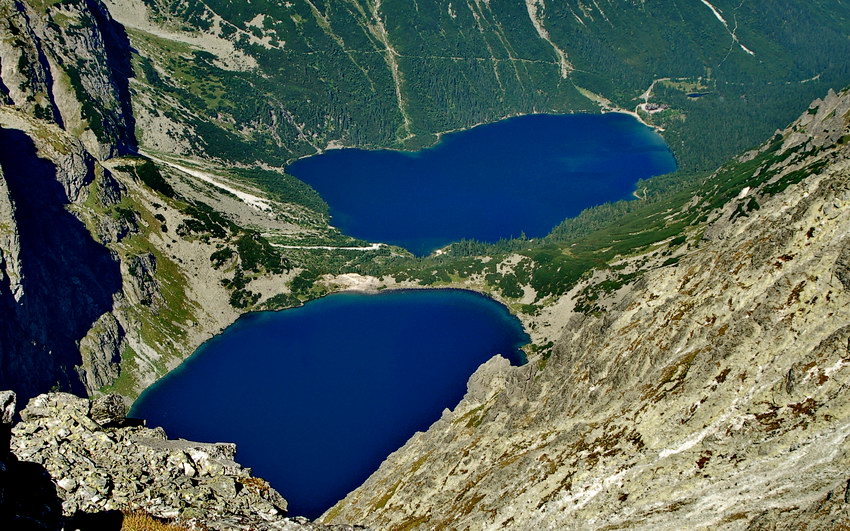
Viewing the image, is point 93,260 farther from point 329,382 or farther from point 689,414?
point 689,414

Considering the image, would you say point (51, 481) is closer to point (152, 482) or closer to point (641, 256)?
point (152, 482)

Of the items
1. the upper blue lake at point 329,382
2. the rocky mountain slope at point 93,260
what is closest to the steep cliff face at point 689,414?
the upper blue lake at point 329,382

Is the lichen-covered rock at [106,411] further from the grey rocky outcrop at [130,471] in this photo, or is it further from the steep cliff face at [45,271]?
the steep cliff face at [45,271]

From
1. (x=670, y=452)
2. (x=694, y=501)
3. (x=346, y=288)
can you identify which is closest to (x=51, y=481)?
(x=694, y=501)

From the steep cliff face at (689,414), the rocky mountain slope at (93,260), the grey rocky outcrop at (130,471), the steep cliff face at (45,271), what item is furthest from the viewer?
the rocky mountain slope at (93,260)

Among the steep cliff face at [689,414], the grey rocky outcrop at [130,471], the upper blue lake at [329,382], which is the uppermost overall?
the grey rocky outcrop at [130,471]

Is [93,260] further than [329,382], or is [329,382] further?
[93,260]

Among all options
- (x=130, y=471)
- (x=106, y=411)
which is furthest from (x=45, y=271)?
(x=130, y=471)
